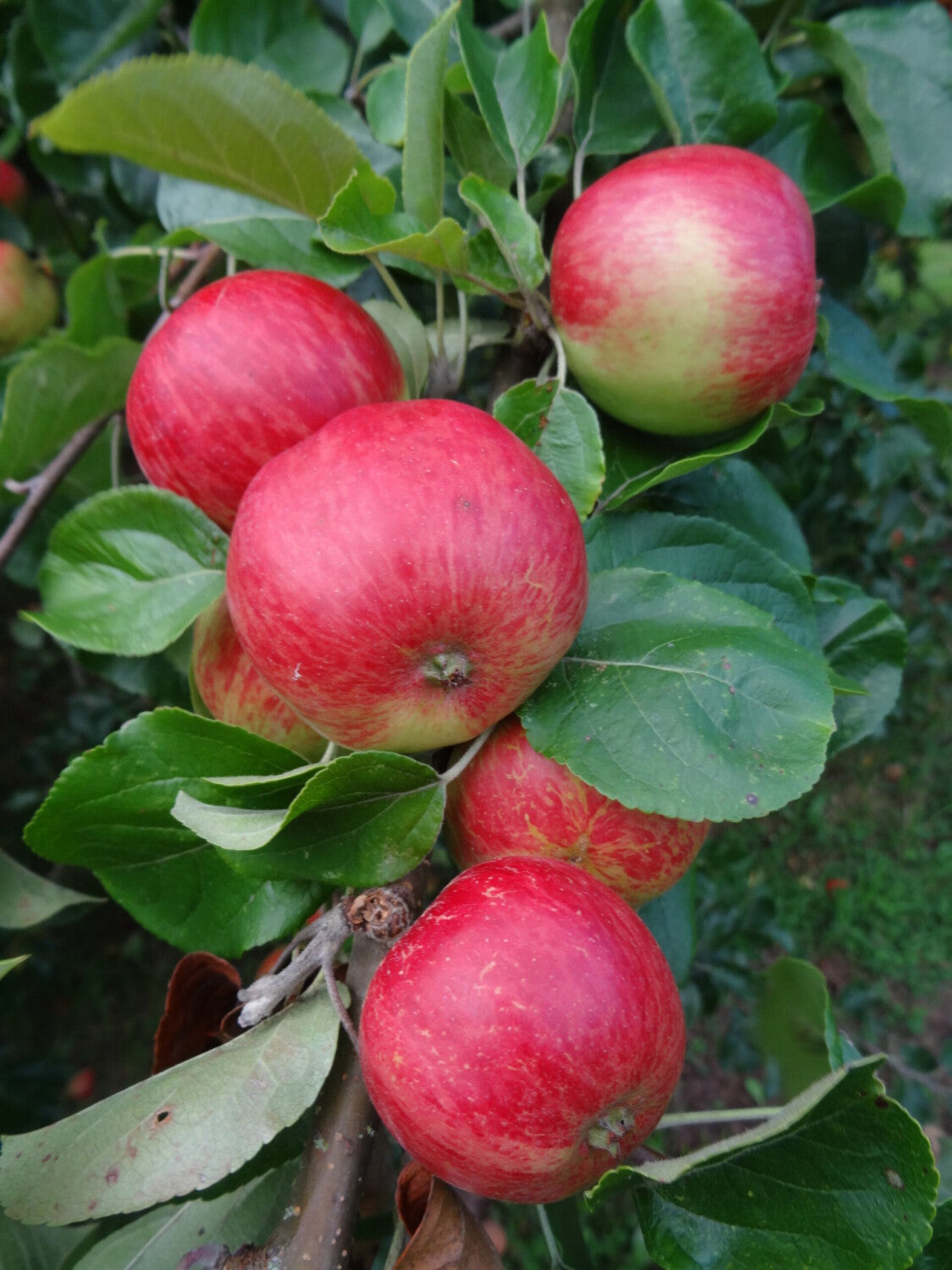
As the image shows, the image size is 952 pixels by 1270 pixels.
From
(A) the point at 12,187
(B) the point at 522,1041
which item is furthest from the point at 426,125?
(A) the point at 12,187

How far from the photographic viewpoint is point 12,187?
1.64 m

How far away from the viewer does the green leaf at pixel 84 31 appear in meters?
1.17

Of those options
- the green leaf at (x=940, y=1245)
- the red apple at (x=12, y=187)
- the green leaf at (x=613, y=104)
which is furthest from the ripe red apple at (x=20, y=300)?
the green leaf at (x=940, y=1245)

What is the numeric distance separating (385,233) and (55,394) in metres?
0.38

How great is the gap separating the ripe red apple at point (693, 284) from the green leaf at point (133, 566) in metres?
0.42

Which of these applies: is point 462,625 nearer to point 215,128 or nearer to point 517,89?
point 215,128

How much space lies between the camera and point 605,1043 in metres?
0.61

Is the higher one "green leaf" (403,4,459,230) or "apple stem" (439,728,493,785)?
"green leaf" (403,4,459,230)

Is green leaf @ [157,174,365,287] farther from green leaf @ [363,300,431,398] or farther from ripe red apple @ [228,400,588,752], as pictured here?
ripe red apple @ [228,400,588,752]

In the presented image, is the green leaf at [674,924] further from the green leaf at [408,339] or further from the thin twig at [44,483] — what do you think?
the thin twig at [44,483]

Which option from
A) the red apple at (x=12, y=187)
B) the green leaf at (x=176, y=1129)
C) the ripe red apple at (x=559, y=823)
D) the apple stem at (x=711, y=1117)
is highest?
the red apple at (x=12, y=187)

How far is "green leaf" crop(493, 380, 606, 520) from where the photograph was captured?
2.70 ft

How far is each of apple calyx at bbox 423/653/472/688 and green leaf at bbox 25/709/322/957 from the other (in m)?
0.16

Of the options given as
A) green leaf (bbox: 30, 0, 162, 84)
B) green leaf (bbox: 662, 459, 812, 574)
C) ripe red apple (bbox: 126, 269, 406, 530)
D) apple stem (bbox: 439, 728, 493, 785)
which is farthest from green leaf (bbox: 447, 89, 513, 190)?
apple stem (bbox: 439, 728, 493, 785)
